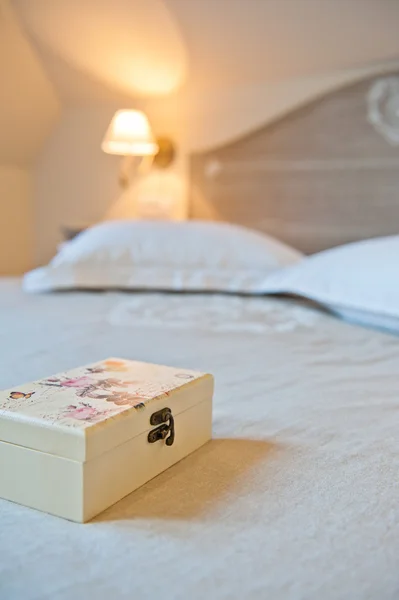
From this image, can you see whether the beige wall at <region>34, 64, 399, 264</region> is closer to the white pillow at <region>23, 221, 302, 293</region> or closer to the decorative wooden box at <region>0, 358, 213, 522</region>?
the white pillow at <region>23, 221, 302, 293</region>

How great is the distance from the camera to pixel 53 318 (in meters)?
1.70

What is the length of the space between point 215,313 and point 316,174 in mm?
1039

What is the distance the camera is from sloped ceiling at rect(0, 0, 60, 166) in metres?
2.75

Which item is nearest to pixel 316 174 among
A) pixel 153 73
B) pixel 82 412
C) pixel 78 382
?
pixel 153 73

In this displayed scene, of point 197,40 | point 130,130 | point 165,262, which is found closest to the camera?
point 165,262

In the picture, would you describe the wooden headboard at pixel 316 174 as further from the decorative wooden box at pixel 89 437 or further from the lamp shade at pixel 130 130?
the decorative wooden box at pixel 89 437

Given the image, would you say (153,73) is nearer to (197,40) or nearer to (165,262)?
(197,40)

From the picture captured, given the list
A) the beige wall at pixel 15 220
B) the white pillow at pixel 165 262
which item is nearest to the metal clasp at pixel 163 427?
the white pillow at pixel 165 262

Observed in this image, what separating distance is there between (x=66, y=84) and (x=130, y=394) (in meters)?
2.61

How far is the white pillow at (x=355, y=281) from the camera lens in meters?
1.64

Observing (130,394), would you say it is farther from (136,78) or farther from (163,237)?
(136,78)

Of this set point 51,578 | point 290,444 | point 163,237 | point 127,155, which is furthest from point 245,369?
point 127,155

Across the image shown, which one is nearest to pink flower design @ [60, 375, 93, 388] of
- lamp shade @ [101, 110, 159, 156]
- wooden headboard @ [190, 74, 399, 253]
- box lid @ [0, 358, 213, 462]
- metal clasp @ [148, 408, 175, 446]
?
box lid @ [0, 358, 213, 462]

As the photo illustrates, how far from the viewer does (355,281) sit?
68.6 inches
